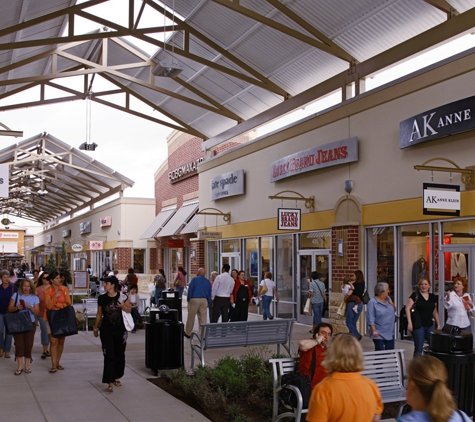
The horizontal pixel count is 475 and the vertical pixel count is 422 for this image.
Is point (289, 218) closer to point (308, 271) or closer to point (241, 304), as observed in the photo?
point (308, 271)

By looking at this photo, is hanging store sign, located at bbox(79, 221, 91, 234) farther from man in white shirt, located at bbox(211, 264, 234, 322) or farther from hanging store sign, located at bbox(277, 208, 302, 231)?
man in white shirt, located at bbox(211, 264, 234, 322)

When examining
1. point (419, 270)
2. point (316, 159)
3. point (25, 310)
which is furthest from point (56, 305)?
point (316, 159)

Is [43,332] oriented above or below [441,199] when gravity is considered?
below

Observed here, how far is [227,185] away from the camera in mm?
23625

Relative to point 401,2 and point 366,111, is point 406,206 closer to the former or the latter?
point 366,111

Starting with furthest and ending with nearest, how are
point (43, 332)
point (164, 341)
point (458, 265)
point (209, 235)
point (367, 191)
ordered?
point (209, 235), point (367, 191), point (43, 332), point (458, 265), point (164, 341)

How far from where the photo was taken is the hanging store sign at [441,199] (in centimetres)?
1177

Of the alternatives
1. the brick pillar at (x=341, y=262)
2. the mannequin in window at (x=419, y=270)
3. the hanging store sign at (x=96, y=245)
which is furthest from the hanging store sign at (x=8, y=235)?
the mannequin in window at (x=419, y=270)

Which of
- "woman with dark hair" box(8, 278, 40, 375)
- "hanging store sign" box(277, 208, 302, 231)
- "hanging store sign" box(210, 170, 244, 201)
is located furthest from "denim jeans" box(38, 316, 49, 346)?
"hanging store sign" box(210, 170, 244, 201)

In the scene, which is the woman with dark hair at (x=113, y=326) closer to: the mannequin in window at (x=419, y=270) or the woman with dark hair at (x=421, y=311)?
the woman with dark hair at (x=421, y=311)

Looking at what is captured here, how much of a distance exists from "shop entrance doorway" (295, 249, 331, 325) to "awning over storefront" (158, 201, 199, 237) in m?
12.0

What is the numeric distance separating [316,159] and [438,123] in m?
4.99

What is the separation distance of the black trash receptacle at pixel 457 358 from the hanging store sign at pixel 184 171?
23121 millimetres

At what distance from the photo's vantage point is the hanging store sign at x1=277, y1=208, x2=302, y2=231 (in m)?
17.4
